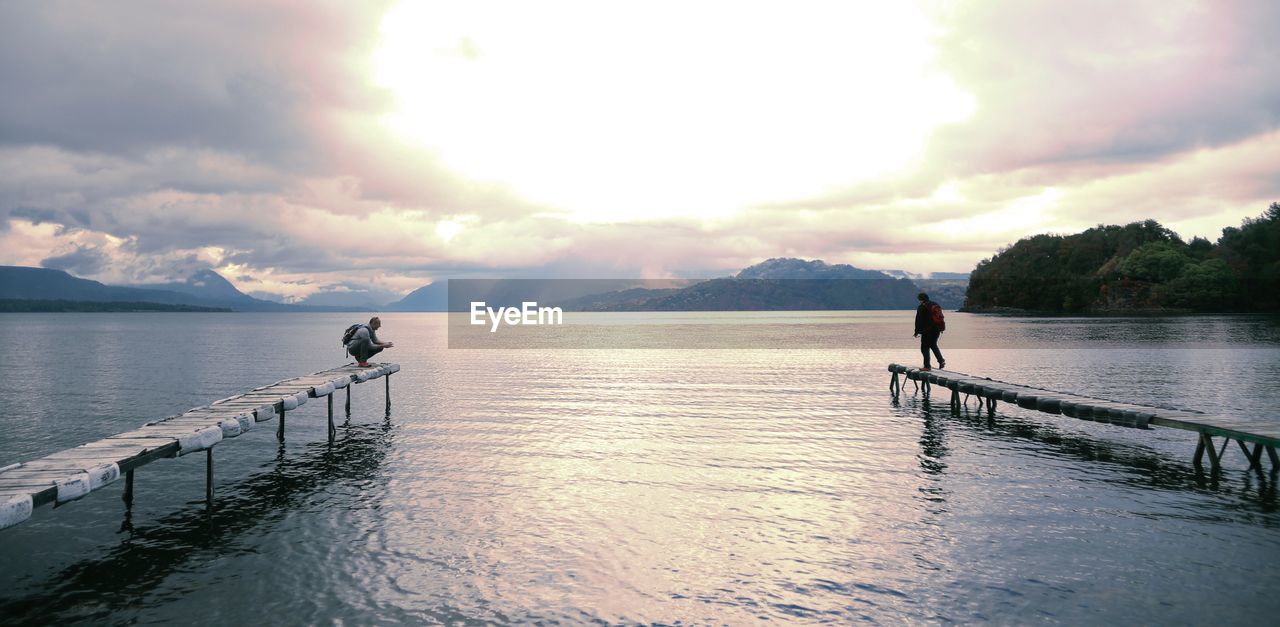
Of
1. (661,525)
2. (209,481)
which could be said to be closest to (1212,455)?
(661,525)

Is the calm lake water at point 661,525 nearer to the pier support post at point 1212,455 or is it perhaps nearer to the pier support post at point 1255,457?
the pier support post at point 1212,455

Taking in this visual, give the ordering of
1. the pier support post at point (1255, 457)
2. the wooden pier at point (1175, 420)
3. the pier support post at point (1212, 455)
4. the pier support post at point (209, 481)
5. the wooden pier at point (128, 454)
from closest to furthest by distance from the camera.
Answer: the wooden pier at point (128, 454)
the pier support post at point (209, 481)
the wooden pier at point (1175, 420)
the pier support post at point (1212, 455)
the pier support post at point (1255, 457)

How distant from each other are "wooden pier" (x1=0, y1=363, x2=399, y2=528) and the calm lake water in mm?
1342

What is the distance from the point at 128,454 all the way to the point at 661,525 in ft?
33.6

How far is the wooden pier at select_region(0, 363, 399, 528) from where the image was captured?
36.3ft

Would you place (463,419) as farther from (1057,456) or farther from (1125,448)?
(1125,448)

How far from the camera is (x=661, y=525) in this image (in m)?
14.1

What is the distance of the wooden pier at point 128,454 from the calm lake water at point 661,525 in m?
1.34

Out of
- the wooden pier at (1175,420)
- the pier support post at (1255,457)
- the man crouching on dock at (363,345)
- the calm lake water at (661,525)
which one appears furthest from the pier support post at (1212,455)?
the man crouching on dock at (363,345)

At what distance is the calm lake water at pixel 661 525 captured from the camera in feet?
34.0

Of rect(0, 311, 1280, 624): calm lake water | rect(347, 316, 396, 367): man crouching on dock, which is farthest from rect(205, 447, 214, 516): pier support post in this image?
rect(347, 316, 396, 367): man crouching on dock

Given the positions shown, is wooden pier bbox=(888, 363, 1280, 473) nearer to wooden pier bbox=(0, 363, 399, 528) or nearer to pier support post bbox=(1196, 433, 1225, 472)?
pier support post bbox=(1196, 433, 1225, 472)

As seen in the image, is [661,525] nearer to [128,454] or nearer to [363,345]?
[128,454]

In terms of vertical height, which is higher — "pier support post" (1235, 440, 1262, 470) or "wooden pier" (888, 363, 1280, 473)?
"wooden pier" (888, 363, 1280, 473)
